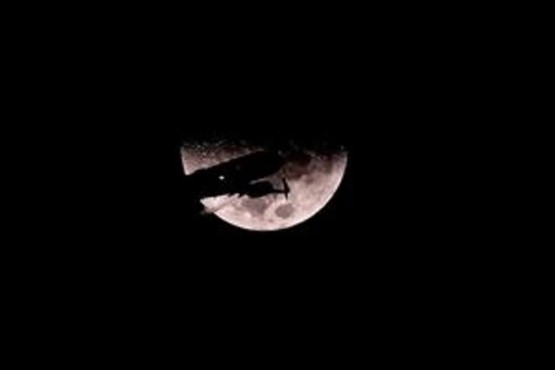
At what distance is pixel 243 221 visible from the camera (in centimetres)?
607

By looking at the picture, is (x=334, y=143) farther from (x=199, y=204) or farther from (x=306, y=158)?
(x=199, y=204)

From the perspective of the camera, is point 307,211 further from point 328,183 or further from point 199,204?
point 199,204

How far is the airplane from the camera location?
11.1 ft

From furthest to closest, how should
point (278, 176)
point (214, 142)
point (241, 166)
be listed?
point (214, 142) < point (278, 176) < point (241, 166)

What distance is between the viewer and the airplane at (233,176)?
3396 millimetres

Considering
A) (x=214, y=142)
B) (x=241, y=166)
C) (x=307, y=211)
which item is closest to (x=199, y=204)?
(x=241, y=166)

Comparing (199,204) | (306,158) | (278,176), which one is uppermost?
(306,158)

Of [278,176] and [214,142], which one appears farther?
[214,142]

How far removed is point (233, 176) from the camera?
134 inches

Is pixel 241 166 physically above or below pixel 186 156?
below

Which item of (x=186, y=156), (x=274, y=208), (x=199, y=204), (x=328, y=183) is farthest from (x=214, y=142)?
(x=199, y=204)

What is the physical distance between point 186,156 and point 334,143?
4.26 ft

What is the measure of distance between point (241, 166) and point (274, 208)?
7.90ft

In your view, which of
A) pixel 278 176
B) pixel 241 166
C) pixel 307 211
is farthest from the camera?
pixel 307 211
